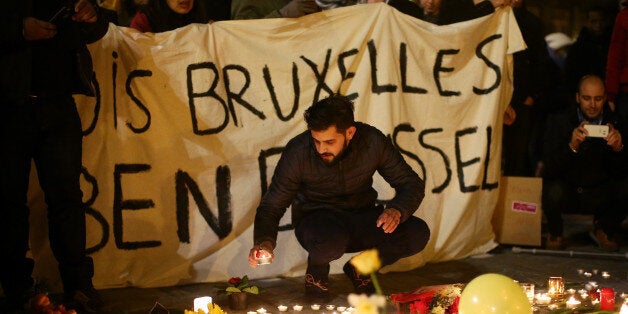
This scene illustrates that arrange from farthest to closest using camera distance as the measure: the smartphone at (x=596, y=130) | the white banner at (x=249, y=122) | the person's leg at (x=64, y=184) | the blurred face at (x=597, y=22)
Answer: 1. the blurred face at (x=597, y=22)
2. the smartphone at (x=596, y=130)
3. the white banner at (x=249, y=122)
4. the person's leg at (x=64, y=184)

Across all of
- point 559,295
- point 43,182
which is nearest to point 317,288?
point 559,295

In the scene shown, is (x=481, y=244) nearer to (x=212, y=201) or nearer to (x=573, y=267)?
(x=573, y=267)

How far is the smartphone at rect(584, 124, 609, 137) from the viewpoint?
6680 millimetres

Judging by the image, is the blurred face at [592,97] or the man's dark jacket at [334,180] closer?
the man's dark jacket at [334,180]

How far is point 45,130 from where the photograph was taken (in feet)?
16.0

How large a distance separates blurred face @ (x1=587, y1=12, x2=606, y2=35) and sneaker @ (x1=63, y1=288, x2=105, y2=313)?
560cm

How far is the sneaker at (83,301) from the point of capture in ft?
16.4

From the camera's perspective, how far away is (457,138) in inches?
263

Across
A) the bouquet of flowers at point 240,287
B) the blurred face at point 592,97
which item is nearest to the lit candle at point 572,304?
the bouquet of flowers at point 240,287

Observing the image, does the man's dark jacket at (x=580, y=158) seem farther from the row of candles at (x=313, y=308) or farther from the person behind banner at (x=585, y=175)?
the row of candles at (x=313, y=308)

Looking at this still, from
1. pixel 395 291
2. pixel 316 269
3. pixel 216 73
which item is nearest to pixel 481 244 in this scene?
pixel 395 291

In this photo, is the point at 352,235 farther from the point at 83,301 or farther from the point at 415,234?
the point at 83,301

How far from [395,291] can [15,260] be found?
8.01 feet

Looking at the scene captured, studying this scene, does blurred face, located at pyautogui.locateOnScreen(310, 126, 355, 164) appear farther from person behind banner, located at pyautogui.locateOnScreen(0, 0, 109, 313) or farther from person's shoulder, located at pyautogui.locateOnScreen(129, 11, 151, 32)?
person's shoulder, located at pyautogui.locateOnScreen(129, 11, 151, 32)
